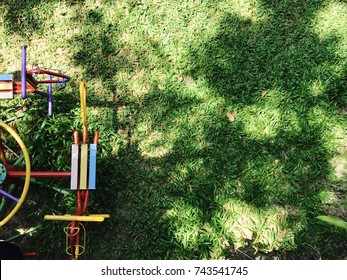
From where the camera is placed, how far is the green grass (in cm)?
324

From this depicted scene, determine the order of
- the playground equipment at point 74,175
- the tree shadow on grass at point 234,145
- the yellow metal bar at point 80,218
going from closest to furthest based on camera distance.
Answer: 1. the yellow metal bar at point 80,218
2. the playground equipment at point 74,175
3. the tree shadow on grass at point 234,145

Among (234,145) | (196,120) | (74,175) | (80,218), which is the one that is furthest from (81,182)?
(234,145)

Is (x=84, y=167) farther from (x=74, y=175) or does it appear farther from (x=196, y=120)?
(x=196, y=120)

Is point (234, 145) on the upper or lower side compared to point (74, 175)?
upper

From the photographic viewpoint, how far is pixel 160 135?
350 centimetres

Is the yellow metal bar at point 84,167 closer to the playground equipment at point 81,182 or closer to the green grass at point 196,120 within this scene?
the playground equipment at point 81,182

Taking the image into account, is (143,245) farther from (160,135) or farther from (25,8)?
(25,8)

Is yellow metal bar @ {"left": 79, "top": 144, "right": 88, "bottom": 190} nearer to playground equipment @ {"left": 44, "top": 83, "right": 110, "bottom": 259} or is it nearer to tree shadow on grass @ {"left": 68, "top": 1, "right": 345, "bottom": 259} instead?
playground equipment @ {"left": 44, "top": 83, "right": 110, "bottom": 259}

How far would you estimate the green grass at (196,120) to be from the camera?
3240mm

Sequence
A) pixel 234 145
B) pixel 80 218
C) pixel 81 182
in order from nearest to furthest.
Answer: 1. pixel 80 218
2. pixel 81 182
3. pixel 234 145

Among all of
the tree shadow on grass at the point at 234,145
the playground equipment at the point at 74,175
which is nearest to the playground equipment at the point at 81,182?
the playground equipment at the point at 74,175

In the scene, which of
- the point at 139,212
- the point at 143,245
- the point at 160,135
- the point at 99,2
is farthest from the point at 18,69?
the point at 143,245

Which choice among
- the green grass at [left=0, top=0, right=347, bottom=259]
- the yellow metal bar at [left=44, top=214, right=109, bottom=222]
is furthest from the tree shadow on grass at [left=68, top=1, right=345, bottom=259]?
the yellow metal bar at [left=44, top=214, right=109, bottom=222]

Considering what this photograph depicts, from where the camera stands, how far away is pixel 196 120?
351 cm
